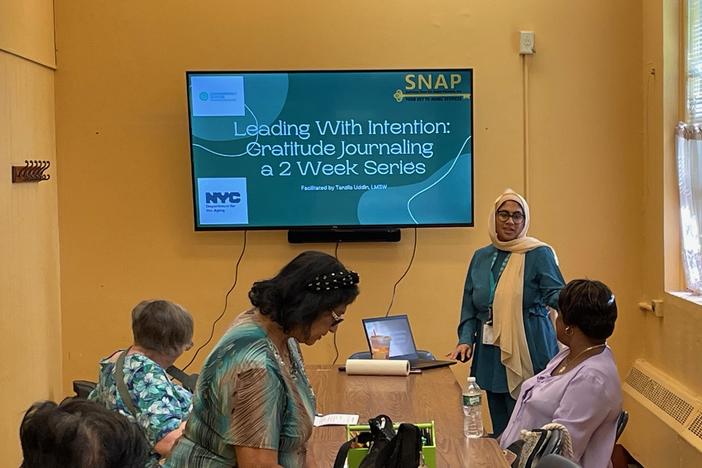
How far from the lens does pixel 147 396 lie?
272 centimetres

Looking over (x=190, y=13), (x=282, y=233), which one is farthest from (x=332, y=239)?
(x=190, y=13)

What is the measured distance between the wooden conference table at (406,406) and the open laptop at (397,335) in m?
0.15

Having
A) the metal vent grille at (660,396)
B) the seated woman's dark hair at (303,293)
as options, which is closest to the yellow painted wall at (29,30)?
the seated woman's dark hair at (303,293)

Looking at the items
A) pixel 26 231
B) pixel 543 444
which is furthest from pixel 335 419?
pixel 26 231

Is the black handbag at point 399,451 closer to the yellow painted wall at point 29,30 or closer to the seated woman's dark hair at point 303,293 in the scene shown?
the seated woman's dark hair at point 303,293

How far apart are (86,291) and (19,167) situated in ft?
3.16

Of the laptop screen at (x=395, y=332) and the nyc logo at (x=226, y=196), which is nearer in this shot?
the laptop screen at (x=395, y=332)

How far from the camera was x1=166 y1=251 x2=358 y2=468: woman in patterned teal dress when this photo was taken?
1.96 metres

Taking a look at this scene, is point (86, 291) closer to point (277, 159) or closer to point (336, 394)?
point (277, 159)

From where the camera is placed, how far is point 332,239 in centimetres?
496

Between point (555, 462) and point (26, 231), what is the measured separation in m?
3.18

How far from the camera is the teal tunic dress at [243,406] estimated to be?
6.42ft

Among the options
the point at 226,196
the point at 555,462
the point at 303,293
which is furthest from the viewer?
the point at 226,196

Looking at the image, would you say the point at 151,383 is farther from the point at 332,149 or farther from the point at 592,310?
the point at 332,149
